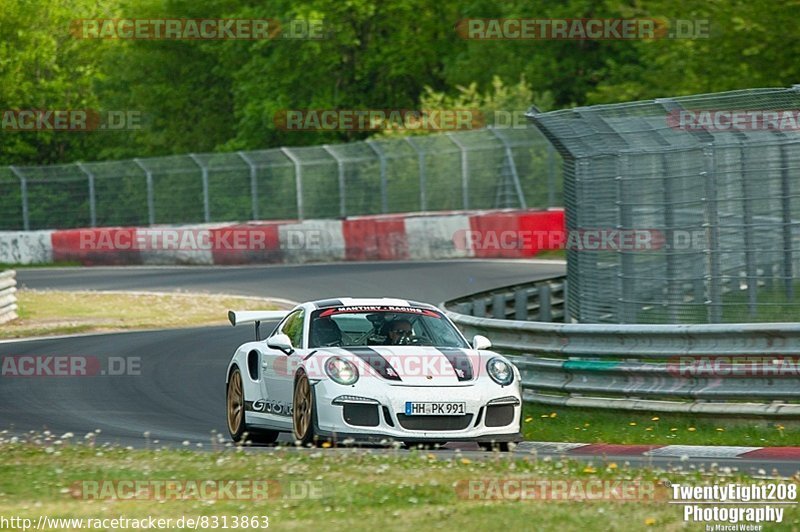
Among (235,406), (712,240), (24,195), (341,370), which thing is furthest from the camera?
(24,195)

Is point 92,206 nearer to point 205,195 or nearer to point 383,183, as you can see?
point 205,195

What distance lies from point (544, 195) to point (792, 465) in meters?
22.7

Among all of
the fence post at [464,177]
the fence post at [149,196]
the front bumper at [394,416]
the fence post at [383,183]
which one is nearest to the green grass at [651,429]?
the front bumper at [394,416]

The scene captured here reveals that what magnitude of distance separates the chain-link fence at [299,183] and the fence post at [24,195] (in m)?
0.02

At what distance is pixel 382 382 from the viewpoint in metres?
11.1

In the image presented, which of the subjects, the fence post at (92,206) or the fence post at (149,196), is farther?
the fence post at (92,206)

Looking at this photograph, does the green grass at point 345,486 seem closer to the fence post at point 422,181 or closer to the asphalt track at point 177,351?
the asphalt track at point 177,351

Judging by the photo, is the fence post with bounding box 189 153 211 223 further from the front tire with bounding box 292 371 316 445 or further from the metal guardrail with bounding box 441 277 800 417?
the front tire with bounding box 292 371 316 445

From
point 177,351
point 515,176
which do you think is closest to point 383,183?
point 515,176

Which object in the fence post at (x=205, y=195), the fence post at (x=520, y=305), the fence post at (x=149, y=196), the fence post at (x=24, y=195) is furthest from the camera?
the fence post at (x=24, y=195)

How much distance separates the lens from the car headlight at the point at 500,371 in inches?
→ 451

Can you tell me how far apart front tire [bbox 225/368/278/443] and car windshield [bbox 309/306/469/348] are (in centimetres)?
108

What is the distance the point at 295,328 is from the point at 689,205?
14.3 feet

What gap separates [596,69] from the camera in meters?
48.5
